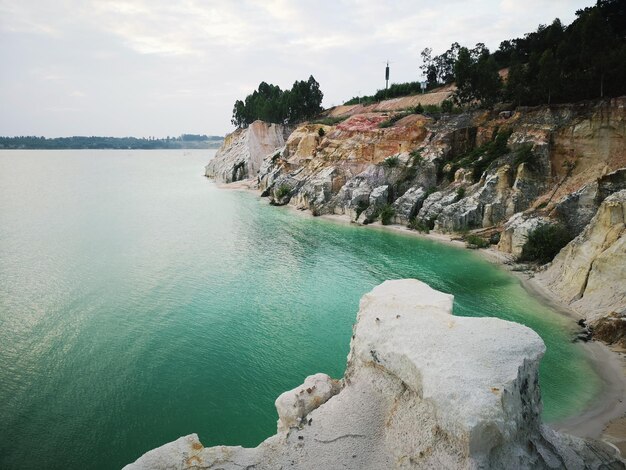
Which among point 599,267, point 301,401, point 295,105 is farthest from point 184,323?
point 295,105

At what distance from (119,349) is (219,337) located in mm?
4526

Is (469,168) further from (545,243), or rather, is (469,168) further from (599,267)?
(599,267)

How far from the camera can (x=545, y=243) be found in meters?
30.4

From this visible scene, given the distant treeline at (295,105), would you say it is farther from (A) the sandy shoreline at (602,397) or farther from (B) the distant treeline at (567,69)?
(A) the sandy shoreline at (602,397)

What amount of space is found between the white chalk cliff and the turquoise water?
4.88 metres

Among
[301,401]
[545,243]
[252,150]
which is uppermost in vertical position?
[252,150]

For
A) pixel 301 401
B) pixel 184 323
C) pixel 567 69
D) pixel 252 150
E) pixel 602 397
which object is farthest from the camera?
pixel 252 150

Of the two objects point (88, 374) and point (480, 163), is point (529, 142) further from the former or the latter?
point (88, 374)

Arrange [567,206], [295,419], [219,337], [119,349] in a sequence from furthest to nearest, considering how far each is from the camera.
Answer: [567,206] → [219,337] → [119,349] → [295,419]

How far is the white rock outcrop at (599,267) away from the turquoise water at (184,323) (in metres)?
1.94

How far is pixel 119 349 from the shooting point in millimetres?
19328

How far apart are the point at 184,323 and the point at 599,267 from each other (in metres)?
22.2

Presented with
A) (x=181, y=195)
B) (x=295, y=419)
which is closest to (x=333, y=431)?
(x=295, y=419)

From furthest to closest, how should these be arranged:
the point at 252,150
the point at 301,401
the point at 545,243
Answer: the point at 252,150
the point at 545,243
the point at 301,401
